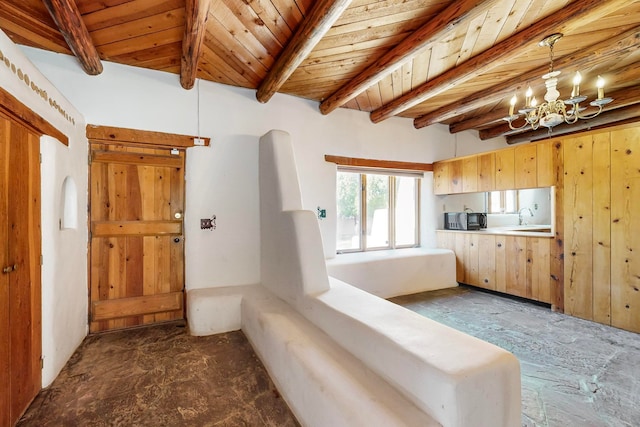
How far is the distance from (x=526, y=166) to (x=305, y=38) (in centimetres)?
322

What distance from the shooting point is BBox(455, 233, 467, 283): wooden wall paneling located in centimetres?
433

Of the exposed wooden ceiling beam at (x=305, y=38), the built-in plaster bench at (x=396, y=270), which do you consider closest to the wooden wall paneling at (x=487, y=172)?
the built-in plaster bench at (x=396, y=270)

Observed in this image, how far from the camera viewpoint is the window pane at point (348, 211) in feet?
13.8

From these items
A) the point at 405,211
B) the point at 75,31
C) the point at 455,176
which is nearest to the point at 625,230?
the point at 455,176

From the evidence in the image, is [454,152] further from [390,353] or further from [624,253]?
[390,353]

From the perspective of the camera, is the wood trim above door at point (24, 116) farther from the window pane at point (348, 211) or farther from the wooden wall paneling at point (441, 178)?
the wooden wall paneling at point (441, 178)

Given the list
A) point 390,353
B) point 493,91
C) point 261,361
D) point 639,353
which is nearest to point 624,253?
point 639,353

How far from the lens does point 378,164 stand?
427 cm

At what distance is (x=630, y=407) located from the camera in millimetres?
1660

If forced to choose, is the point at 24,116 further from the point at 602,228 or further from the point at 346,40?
the point at 602,228

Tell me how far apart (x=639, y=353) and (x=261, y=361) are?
3.16 meters

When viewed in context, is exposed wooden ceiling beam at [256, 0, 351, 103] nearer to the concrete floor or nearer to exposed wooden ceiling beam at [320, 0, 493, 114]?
exposed wooden ceiling beam at [320, 0, 493, 114]

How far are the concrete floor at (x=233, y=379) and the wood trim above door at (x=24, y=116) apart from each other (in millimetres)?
1783

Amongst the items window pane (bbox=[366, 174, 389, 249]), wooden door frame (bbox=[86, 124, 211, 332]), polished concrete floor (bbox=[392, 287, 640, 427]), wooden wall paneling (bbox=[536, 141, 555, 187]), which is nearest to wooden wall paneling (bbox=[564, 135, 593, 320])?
wooden wall paneling (bbox=[536, 141, 555, 187])
